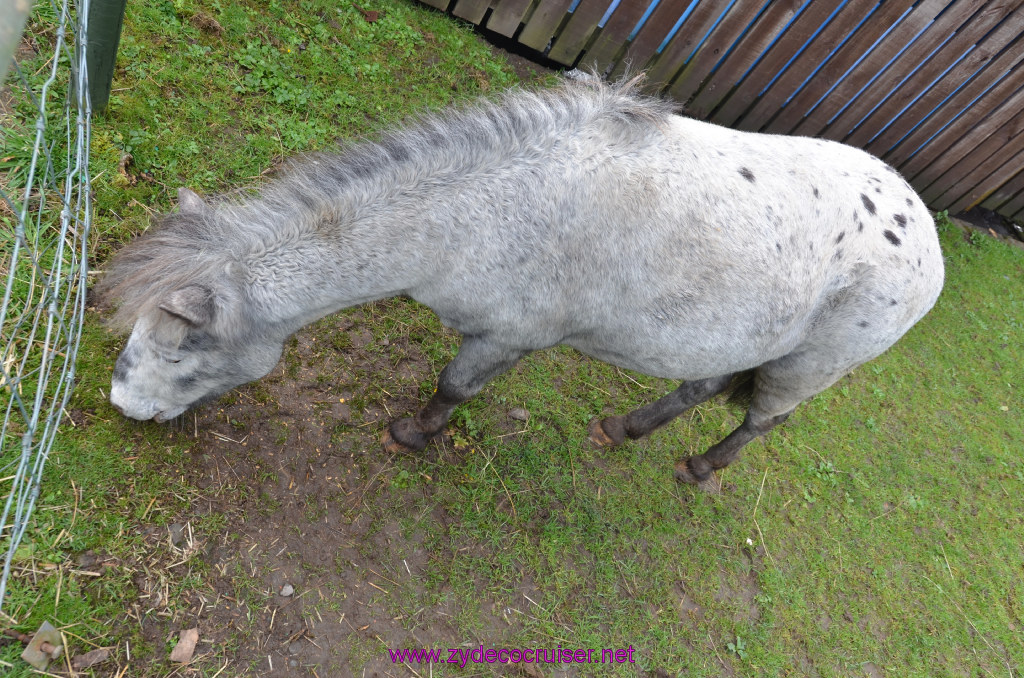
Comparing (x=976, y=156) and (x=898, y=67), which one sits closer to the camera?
(x=898, y=67)

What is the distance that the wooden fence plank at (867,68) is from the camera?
563 cm

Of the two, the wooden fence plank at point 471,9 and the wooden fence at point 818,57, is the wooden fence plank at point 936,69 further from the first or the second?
the wooden fence plank at point 471,9

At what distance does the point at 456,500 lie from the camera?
3.68m

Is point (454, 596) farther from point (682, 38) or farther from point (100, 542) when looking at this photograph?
point (682, 38)

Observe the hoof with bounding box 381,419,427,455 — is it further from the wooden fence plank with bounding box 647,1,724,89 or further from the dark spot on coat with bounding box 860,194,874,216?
the wooden fence plank with bounding box 647,1,724,89

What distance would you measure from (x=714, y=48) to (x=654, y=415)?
3919 mm

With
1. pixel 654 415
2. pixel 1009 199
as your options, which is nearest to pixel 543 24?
pixel 654 415

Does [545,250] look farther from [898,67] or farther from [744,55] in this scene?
[898,67]

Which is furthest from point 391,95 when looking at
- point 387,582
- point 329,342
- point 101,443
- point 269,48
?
point 387,582

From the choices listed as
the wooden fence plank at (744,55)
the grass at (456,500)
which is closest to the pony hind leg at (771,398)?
the grass at (456,500)

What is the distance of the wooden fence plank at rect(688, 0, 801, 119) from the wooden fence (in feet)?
0.03

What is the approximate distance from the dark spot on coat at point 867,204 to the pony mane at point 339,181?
1.20m

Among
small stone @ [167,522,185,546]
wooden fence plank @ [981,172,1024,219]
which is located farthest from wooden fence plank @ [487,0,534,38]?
wooden fence plank @ [981,172,1024,219]

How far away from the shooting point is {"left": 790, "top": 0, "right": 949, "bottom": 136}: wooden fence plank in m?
5.63
